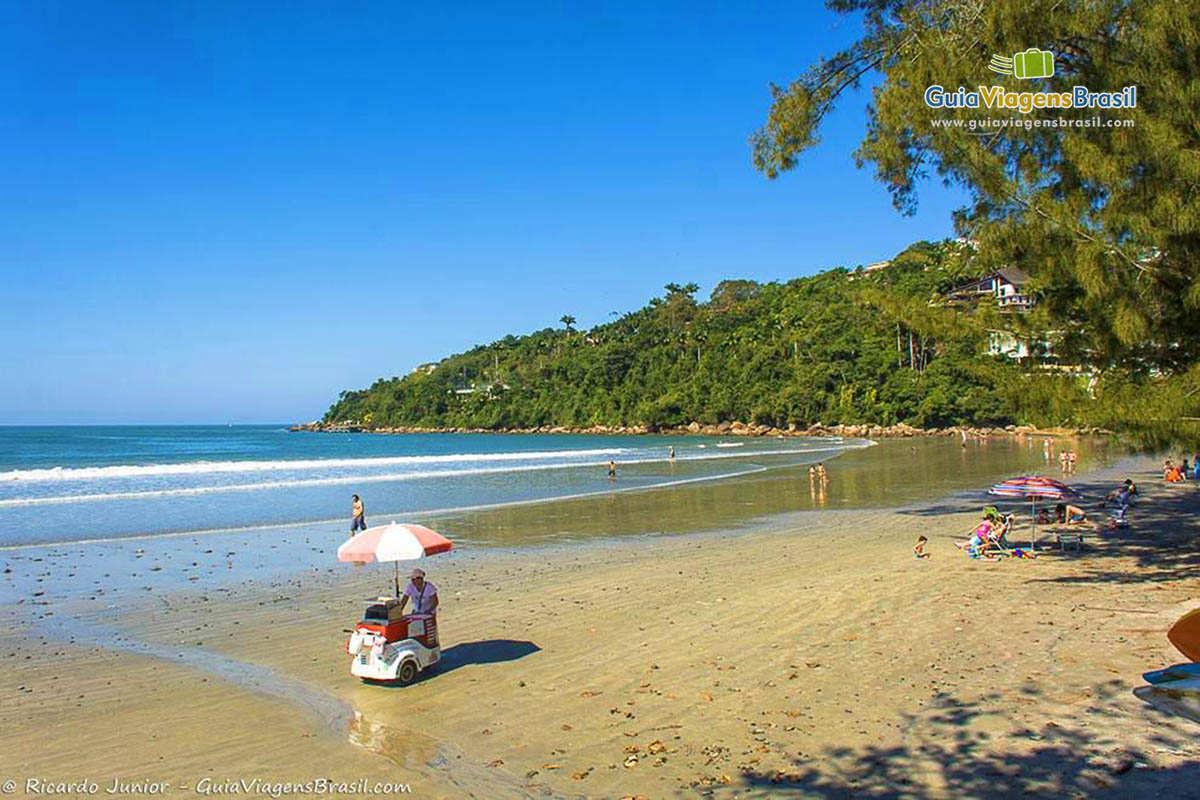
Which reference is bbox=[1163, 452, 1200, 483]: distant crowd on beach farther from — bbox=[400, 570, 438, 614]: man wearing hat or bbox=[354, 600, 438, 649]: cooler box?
bbox=[354, 600, 438, 649]: cooler box

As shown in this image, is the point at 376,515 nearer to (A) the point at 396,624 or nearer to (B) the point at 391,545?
(B) the point at 391,545

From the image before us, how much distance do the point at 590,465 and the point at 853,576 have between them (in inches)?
1672

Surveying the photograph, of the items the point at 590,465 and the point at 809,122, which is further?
the point at 590,465

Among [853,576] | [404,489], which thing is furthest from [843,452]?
[853,576]

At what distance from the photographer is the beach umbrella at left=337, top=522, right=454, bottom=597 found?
937 cm

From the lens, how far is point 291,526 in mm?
25422

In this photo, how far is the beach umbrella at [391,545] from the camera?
9367mm

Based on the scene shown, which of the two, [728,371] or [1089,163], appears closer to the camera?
[1089,163]

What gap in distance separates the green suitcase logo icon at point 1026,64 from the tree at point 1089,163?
0.09 m

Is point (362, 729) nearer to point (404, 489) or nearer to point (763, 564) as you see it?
point (763, 564)

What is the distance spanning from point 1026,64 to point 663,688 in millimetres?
8504

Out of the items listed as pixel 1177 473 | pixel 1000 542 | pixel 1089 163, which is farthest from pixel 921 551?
pixel 1177 473

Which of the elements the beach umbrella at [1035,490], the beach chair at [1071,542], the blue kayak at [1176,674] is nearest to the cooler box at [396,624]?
the blue kayak at [1176,674]

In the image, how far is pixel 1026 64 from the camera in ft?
32.9
